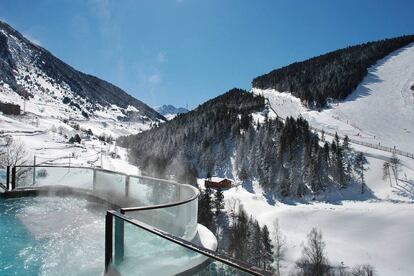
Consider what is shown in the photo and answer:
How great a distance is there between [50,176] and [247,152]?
91.9 m

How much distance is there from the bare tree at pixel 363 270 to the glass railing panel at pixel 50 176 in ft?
150

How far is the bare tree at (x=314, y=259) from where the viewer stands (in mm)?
49938

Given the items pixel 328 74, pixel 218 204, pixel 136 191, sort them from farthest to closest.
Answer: pixel 328 74 → pixel 218 204 → pixel 136 191

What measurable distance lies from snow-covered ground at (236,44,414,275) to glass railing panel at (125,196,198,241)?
50846mm

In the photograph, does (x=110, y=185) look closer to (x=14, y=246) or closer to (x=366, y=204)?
(x=14, y=246)

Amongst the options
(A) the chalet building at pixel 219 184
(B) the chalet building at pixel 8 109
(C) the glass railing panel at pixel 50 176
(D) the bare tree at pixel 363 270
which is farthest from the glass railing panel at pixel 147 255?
(B) the chalet building at pixel 8 109

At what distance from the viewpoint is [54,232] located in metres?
7.93

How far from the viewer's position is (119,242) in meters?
4.43

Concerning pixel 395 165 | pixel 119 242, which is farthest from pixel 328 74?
pixel 119 242

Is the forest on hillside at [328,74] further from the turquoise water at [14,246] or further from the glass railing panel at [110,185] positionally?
the turquoise water at [14,246]

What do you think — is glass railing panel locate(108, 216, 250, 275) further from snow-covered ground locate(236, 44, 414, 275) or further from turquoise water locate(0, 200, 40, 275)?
snow-covered ground locate(236, 44, 414, 275)

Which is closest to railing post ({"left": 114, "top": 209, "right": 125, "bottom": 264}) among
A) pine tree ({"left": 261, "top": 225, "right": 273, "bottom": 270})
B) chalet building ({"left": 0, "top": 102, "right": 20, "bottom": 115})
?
pine tree ({"left": 261, "top": 225, "right": 273, "bottom": 270})

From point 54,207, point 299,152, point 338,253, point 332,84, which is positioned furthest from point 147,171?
point 54,207

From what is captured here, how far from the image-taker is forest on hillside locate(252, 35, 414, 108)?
134 m
